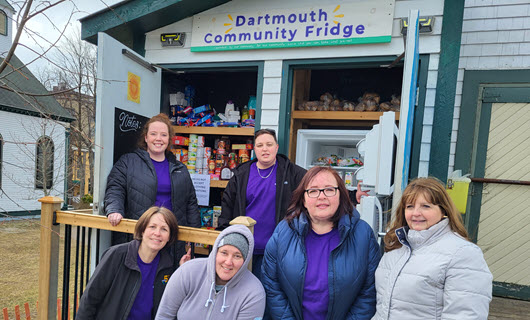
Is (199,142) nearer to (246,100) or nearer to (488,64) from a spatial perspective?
(246,100)

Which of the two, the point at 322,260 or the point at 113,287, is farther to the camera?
the point at 113,287

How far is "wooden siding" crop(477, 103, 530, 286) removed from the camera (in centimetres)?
349

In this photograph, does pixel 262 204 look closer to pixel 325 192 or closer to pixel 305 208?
pixel 305 208

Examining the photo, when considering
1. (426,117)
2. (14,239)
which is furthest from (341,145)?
(14,239)

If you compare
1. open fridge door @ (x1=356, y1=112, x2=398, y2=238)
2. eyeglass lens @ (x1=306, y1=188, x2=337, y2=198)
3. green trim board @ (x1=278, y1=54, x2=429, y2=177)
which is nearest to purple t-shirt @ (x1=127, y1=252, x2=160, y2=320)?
eyeglass lens @ (x1=306, y1=188, x2=337, y2=198)

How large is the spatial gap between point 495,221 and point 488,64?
5.24ft

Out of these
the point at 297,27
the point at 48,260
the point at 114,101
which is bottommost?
the point at 48,260

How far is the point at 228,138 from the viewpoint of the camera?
4.18 meters

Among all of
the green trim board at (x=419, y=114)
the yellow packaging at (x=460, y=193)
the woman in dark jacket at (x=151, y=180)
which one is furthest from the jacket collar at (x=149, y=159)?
the yellow packaging at (x=460, y=193)

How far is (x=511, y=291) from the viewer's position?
141 inches

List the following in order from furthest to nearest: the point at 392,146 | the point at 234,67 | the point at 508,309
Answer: the point at 234,67, the point at 508,309, the point at 392,146

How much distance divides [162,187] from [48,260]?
3.18 feet

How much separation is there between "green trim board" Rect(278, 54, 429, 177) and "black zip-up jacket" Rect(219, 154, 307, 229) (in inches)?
29.8

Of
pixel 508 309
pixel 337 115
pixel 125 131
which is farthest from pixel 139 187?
pixel 508 309
